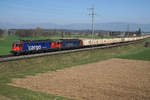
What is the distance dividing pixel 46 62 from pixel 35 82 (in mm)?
15140

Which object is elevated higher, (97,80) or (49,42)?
(49,42)

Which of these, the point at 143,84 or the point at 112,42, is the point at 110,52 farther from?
the point at 143,84

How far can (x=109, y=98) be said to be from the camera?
1811 centimetres

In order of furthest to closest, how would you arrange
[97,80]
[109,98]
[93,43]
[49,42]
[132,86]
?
[93,43] < [49,42] < [97,80] < [132,86] < [109,98]

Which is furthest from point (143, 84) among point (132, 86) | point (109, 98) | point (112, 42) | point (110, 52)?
point (112, 42)

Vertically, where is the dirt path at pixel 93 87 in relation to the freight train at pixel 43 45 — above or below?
below

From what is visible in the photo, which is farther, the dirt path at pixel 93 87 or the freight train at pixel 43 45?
the freight train at pixel 43 45

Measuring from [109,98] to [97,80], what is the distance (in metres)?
8.25

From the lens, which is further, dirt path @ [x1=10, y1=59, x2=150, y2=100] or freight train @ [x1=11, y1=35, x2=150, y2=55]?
freight train @ [x1=11, y1=35, x2=150, y2=55]

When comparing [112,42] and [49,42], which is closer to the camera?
[49,42]

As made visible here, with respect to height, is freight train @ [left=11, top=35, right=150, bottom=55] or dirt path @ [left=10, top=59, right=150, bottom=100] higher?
freight train @ [left=11, top=35, right=150, bottom=55]

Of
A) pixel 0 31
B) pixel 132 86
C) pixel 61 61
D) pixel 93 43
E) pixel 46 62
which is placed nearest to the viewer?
pixel 132 86

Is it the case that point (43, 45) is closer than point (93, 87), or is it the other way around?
point (93, 87)

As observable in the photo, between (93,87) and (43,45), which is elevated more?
(43,45)
